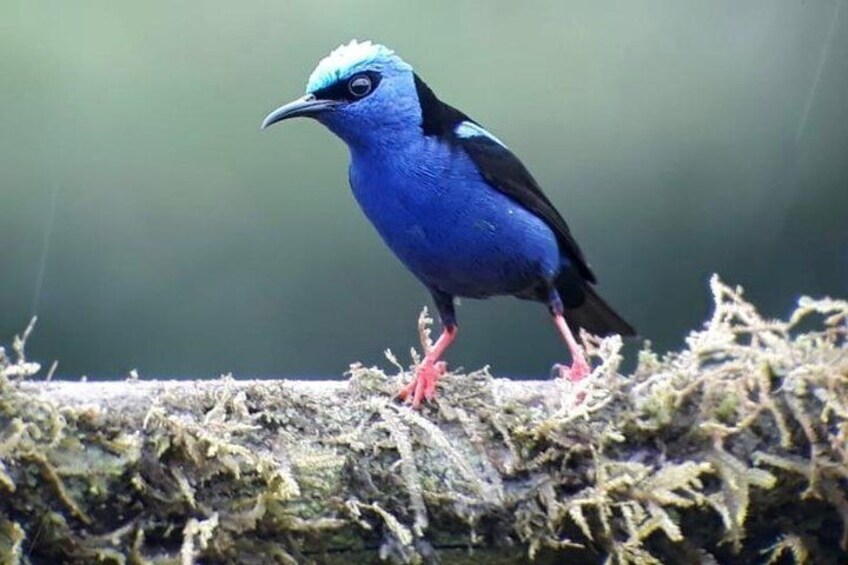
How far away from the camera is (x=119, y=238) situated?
7.84m

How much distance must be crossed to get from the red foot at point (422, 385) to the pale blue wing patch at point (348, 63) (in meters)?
1.33

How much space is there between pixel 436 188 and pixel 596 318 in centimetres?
101

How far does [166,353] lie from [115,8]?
1703 mm

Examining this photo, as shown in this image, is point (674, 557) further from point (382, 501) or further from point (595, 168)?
point (595, 168)

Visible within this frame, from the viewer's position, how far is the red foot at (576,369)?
4054 millimetres

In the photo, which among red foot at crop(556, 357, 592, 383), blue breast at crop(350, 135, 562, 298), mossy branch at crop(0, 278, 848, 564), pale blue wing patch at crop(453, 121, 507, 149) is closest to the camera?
mossy branch at crop(0, 278, 848, 564)

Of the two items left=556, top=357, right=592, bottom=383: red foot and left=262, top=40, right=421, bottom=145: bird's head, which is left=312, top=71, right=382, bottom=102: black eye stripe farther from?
left=556, top=357, right=592, bottom=383: red foot

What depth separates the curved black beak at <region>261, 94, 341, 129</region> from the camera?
4.57 metres

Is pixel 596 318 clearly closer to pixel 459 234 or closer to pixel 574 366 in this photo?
pixel 459 234

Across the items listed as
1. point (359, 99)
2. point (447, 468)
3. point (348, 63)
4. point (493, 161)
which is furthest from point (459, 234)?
point (447, 468)

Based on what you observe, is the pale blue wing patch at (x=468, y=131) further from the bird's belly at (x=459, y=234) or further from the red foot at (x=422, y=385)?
the red foot at (x=422, y=385)

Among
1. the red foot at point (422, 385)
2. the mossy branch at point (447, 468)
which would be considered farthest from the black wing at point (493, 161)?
the mossy branch at point (447, 468)

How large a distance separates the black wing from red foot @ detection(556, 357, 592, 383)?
600 mm

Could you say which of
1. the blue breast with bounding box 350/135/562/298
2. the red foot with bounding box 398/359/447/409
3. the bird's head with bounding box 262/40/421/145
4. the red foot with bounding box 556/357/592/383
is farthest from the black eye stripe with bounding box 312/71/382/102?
the red foot with bounding box 398/359/447/409
